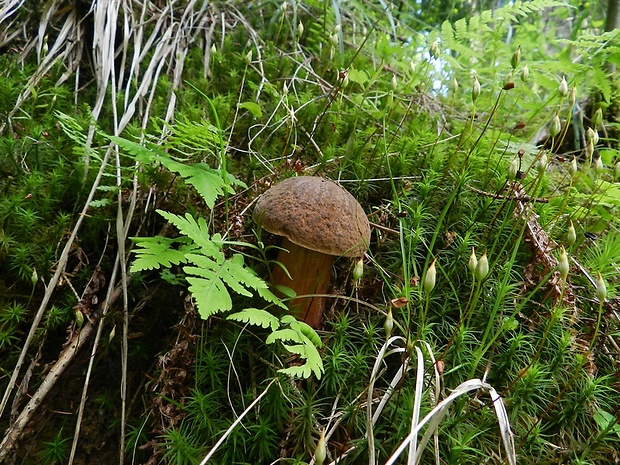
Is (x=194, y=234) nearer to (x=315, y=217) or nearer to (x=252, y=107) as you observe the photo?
(x=315, y=217)

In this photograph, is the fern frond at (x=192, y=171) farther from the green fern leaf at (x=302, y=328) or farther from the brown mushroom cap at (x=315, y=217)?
the green fern leaf at (x=302, y=328)

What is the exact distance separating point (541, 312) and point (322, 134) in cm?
151

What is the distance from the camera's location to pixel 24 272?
1793 mm

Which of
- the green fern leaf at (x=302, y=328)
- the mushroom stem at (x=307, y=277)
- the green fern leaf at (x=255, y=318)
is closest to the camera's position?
the green fern leaf at (x=255, y=318)

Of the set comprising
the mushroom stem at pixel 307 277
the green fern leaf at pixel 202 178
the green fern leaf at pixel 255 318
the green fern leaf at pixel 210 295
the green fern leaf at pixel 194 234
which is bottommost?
the mushroom stem at pixel 307 277

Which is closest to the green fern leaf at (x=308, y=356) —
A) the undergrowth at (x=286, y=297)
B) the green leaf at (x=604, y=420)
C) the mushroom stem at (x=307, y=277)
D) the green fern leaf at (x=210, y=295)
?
the undergrowth at (x=286, y=297)

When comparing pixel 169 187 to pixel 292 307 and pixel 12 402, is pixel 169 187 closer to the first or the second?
pixel 292 307

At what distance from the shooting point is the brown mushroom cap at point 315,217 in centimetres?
165

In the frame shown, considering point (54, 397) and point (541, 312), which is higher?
point (541, 312)

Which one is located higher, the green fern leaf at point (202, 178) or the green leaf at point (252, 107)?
the green leaf at point (252, 107)

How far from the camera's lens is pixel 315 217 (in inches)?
65.5

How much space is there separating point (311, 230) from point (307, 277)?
0.90 feet

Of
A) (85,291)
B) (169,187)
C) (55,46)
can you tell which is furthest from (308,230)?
(55,46)

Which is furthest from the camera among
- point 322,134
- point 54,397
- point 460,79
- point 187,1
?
A: point 460,79
